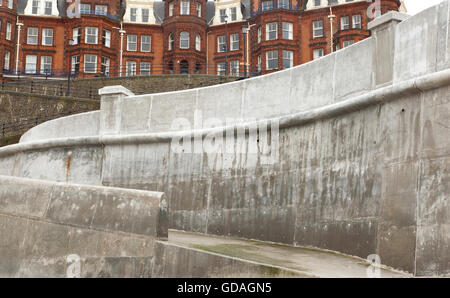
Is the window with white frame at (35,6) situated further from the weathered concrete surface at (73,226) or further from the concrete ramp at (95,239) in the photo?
the weathered concrete surface at (73,226)

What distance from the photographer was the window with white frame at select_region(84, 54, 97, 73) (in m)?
46.8

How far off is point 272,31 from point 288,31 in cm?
146

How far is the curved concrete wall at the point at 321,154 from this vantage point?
29.2 ft

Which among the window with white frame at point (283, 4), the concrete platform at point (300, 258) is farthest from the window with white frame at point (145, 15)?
the concrete platform at point (300, 258)

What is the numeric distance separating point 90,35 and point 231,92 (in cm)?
3647

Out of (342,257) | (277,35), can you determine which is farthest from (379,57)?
(277,35)

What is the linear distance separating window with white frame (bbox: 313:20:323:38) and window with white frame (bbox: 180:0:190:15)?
11664 millimetres

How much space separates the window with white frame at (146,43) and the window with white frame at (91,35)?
185 inches

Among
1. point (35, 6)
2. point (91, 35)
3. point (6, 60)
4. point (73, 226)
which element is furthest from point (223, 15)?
point (73, 226)

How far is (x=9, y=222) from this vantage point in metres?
8.69

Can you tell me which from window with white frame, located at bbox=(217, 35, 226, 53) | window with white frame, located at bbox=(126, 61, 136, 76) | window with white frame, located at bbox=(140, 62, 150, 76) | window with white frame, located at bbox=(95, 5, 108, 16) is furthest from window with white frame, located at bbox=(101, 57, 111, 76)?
window with white frame, located at bbox=(217, 35, 226, 53)

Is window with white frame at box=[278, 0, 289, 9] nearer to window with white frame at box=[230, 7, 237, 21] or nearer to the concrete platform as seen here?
window with white frame at box=[230, 7, 237, 21]

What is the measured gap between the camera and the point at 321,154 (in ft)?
37.8
